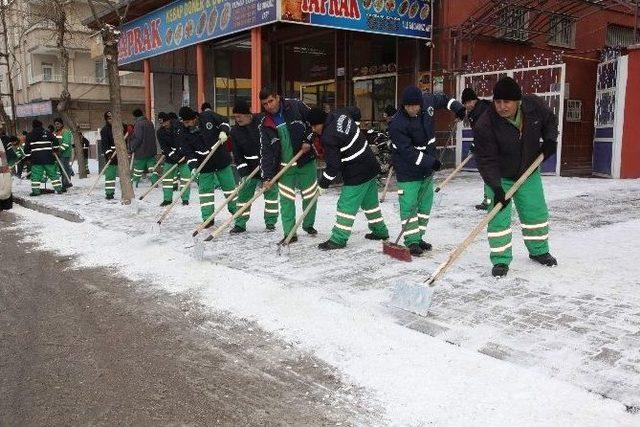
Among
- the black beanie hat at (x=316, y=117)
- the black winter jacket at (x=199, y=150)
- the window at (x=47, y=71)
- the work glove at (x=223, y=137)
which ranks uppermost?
the window at (x=47, y=71)

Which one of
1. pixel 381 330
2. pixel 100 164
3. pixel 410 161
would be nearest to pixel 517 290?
pixel 381 330

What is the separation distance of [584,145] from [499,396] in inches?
528

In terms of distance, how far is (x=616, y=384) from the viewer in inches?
115

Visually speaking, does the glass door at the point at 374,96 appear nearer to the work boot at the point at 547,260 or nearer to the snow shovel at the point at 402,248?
the snow shovel at the point at 402,248

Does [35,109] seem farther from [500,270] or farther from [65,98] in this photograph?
[500,270]

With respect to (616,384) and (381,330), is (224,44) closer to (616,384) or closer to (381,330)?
(381,330)

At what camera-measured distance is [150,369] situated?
3.39 metres

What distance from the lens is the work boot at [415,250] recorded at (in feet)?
19.1

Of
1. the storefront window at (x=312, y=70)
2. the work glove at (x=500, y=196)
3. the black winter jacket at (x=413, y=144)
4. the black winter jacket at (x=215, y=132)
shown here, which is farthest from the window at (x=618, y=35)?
the work glove at (x=500, y=196)

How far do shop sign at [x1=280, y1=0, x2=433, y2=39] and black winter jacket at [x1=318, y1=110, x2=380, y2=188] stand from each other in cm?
550

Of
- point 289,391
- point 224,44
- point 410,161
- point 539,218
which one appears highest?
point 224,44

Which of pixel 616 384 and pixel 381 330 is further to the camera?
pixel 381 330

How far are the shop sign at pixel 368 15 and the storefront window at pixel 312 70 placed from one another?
403cm

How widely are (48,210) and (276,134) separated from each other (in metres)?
6.03
